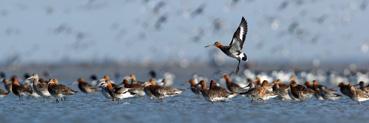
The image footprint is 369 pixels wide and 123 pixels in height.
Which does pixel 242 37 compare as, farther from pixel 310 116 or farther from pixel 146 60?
pixel 146 60

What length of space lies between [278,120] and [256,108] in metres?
3.10

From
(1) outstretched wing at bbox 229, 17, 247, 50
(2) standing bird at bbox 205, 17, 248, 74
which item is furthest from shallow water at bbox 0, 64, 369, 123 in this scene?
(1) outstretched wing at bbox 229, 17, 247, 50

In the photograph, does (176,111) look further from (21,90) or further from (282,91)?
(21,90)

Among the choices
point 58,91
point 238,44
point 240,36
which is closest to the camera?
point 240,36

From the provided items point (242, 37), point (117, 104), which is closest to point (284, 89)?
point (242, 37)

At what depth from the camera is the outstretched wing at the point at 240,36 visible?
24266mm

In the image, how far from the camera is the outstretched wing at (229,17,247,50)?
24266 millimetres

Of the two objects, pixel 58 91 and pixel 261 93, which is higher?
pixel 58 91

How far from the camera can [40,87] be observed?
26.6 metres

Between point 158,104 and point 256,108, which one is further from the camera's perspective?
point 158,104

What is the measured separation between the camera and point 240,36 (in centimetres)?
2462

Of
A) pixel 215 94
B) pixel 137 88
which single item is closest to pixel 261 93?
pixel 215 94

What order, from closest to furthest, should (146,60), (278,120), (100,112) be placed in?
1. (278,120)
2. (100,112)
3. (146,60)

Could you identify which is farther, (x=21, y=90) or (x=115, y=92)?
(x=21, y=90)
